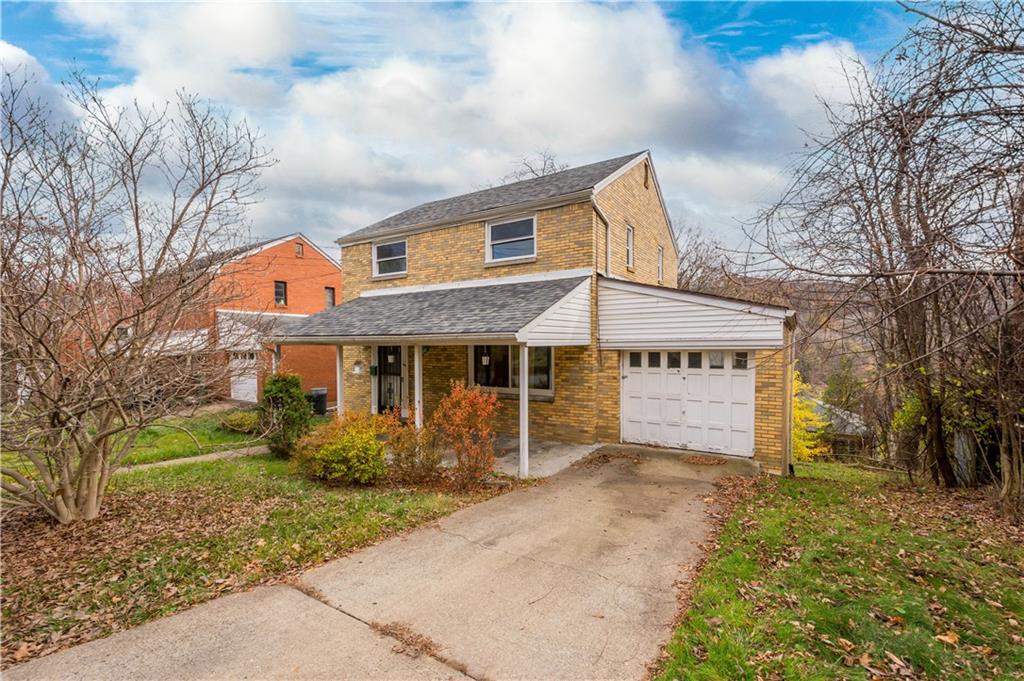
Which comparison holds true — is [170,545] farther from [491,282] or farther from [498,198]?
[498,198]

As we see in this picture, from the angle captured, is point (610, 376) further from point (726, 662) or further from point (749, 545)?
point (726, 662)

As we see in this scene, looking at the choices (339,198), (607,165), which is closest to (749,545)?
(607,165)

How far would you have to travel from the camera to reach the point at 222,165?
628 centimetres

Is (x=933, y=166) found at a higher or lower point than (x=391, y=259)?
lower

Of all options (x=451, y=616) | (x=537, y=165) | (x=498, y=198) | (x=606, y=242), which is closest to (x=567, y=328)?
(x=606, y=242)

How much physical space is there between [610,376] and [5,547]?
10149 millimetres

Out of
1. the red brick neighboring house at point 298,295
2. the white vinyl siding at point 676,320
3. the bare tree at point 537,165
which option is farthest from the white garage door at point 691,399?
the bare tree at point 537,165

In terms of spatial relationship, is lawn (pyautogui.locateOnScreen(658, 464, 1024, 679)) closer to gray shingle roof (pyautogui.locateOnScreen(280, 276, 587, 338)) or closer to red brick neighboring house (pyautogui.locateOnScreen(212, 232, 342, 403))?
gray shingle roof (pyautogui.locateOnScreen(280, 276, 587, 338))

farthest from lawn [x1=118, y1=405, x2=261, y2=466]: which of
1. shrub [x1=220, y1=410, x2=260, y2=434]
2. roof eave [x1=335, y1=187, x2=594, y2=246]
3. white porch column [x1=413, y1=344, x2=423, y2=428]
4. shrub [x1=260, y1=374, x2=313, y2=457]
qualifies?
roof eave [x1=335, y1=187, x2=594, y2=246]

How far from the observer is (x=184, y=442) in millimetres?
12492

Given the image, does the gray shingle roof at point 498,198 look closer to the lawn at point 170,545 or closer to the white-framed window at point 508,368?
the white-framed window at point 508,368

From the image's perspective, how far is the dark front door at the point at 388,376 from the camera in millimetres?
14484

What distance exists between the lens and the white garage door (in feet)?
31.9

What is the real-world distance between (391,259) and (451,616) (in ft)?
40.2
